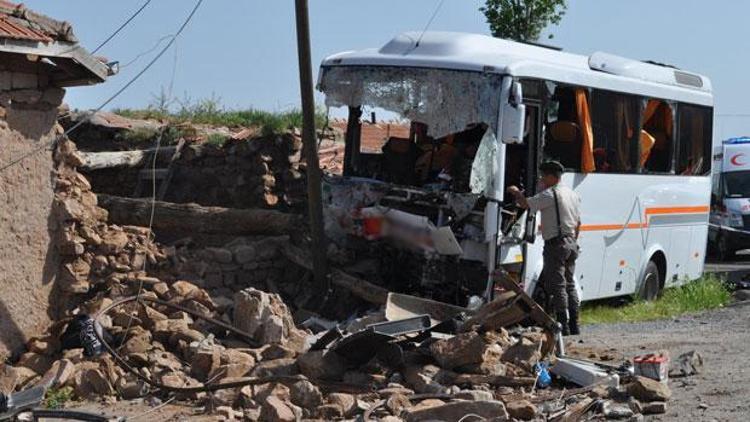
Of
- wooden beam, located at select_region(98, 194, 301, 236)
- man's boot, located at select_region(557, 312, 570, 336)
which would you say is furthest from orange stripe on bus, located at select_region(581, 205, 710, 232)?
wooden beam, located at select_region(98, 194, 301, 236)

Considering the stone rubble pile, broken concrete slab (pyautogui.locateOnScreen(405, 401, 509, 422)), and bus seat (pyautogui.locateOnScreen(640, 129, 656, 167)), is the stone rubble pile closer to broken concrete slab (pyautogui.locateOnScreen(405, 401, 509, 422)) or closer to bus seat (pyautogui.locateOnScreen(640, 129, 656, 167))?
broken concrete slab (pyautogui.locateOnScreen(405, 401, 509, 422))

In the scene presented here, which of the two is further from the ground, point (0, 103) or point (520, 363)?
point (0, 103)

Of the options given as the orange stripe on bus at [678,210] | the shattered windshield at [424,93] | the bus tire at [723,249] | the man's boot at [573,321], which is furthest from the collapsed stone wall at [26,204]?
the bus tire at [723,249]

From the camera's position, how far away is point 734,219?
2288cm

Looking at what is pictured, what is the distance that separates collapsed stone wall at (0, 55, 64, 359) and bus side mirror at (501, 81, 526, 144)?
440 centimetres

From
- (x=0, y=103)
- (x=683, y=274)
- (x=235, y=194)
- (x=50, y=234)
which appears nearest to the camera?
(x=0, y=103)

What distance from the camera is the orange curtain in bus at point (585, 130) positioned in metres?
11.9

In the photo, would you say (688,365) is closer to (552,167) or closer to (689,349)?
(689,349)

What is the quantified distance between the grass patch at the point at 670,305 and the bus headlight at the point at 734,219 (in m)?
7.27

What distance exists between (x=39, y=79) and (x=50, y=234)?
1.51 meters

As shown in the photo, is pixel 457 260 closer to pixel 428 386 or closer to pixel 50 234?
pixel 428 386

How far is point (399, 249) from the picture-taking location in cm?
1149

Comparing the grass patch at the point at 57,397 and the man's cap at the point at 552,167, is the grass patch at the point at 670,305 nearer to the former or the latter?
the man's cap at the point at 552,167

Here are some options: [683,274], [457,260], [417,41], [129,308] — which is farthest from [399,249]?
[683,274]
